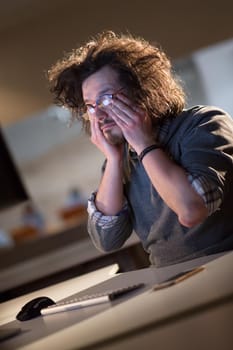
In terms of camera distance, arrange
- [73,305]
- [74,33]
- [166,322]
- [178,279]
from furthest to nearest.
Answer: [74,33]
[73,305]
[178,279]
[166,322]

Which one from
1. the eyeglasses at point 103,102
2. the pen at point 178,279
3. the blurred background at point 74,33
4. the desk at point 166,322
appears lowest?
the pen at point 178,279

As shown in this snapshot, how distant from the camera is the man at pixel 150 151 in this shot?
1110 mm

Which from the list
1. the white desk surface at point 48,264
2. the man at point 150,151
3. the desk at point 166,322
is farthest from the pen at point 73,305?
the white desk surface at point 48,264

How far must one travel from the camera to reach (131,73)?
1.28 meters

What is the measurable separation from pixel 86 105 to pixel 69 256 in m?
1.47

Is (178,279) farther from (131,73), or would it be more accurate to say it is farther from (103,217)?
(131,73)

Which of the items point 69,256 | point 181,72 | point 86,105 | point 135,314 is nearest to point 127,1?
point 181,72

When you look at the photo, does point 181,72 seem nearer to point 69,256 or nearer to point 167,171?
point 69,256

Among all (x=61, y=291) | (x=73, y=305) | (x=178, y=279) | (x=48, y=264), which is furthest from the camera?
(x=48, y=264)

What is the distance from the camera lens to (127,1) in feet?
9.81

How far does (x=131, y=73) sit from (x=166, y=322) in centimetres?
66

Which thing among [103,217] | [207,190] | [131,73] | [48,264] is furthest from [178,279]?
[48,264]

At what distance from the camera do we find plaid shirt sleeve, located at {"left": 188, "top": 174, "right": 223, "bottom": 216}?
1072 millimetres

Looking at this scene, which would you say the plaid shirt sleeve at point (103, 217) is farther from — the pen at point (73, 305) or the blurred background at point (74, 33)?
the blurred background at point (74, 33)
